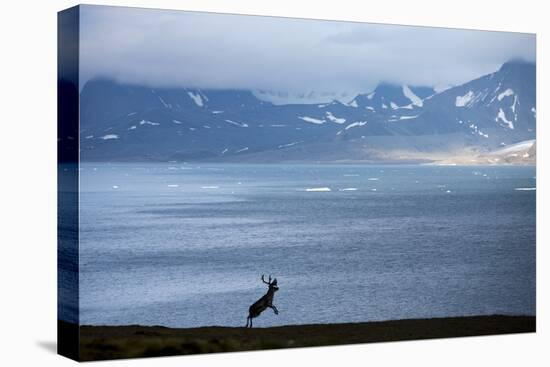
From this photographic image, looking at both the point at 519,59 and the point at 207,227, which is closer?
the point at 207,227

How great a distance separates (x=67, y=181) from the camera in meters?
14.6

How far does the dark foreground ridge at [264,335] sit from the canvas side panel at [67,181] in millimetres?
168

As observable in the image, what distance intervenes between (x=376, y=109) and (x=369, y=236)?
1.75m

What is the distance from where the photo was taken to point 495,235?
1700cm

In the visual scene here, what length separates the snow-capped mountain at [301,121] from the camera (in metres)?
14.9

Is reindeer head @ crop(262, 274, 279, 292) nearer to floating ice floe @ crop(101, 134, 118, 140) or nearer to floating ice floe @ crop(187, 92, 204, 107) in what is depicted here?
floating ice floe @ crop(187, 92, 204, 107)

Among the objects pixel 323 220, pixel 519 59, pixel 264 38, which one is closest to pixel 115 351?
pixel 323 220

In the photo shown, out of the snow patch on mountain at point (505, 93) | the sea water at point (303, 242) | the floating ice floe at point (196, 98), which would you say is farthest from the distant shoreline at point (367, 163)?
the snow patch on mountain at point (505, 93)

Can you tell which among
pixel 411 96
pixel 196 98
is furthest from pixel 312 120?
pixel 196 98

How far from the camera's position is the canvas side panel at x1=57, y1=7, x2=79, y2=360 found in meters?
14.4

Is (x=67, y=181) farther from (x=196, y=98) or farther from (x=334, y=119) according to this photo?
(x=334, y=119)

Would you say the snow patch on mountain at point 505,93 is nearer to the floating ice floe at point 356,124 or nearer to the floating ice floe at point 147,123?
the floating ice floe at point 356,124

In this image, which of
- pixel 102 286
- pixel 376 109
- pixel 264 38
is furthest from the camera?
pixel 376 109

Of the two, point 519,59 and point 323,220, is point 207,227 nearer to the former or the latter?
point 323,220
